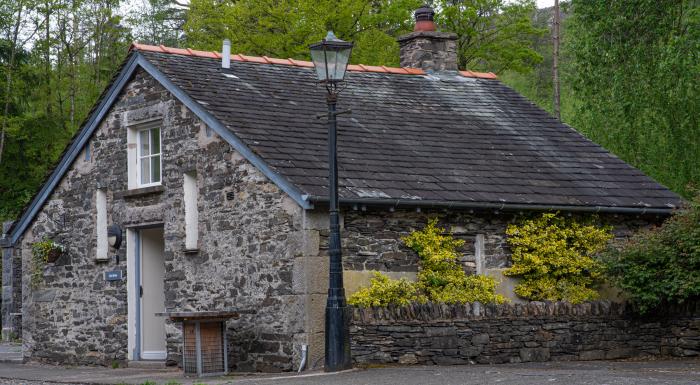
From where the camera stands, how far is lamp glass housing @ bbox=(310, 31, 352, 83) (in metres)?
13.9

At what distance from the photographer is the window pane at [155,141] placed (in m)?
18.6

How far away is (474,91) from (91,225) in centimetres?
771

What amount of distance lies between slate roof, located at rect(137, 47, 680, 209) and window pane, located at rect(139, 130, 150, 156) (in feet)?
4.37

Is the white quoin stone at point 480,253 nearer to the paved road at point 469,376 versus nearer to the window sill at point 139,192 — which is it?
the paved road at point 469,376

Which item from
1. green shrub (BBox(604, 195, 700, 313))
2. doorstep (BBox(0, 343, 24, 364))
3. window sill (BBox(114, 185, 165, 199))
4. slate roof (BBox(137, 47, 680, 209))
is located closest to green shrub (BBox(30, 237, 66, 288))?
doorstep (BBox(0, 343, 24, 364))

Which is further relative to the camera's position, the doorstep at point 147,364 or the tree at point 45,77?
the tree at point 45,77

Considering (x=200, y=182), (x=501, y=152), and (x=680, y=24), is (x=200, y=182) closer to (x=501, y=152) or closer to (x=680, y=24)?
(x=501, y=152)

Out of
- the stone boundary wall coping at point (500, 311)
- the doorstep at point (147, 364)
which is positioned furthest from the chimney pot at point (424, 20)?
the doorstep at point (147, 364)

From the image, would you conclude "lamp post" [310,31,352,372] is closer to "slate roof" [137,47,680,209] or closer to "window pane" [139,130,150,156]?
"slate roof" [137,47,680,209]

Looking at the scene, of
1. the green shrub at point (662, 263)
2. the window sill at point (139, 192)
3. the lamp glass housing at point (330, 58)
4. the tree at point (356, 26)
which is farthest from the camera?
the tree at point (356, 26)

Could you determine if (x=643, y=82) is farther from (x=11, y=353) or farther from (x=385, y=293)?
(x=11, y=353)

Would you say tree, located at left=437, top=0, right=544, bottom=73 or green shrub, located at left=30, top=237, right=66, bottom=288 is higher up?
tree, located at left=437, top=0, right=544, bottom=73

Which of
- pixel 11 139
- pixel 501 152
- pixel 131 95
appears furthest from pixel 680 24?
pixel 11 139

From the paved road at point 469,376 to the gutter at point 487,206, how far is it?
7.72ft
